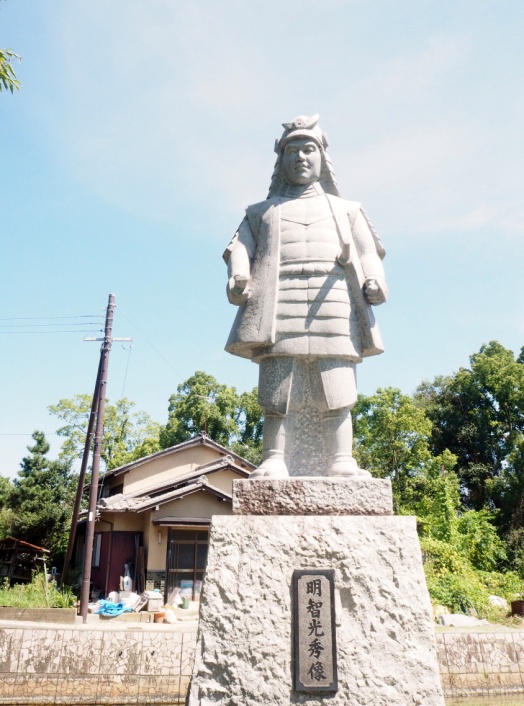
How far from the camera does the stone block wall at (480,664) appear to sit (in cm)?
634

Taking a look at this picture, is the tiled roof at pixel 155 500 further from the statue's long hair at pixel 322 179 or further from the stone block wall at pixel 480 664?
the statue's long hair at pixel 322 179

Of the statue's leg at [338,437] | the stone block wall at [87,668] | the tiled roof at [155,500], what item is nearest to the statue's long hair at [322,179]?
the statue's leg at [338,437]

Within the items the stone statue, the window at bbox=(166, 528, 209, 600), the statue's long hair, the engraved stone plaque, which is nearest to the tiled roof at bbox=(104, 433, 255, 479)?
the window at bbox=(166, 528, 209, 600)

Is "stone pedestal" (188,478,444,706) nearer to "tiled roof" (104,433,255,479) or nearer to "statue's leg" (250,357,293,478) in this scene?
"statue's leg" (250,357,293,478)

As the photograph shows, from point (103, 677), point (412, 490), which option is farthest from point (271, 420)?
point (412, 490)

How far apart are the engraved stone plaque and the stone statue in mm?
649

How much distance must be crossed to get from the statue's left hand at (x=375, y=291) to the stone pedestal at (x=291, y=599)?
1310 mm

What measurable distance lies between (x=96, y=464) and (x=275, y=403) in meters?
11.0

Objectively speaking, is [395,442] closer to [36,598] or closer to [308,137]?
[36,598]

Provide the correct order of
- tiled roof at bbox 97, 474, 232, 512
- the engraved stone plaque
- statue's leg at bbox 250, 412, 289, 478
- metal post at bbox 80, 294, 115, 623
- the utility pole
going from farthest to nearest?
tiled roof at bbox 97, 474, 232, 512
the utility pole
metal post at bbox 80, 294, 115, 623
statue's leg at bbox 250, 412, 289, 478
the engraved stone plaque

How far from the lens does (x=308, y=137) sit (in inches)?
162

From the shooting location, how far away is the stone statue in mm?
3701

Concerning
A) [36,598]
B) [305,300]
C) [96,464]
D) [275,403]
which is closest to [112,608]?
[36,598]

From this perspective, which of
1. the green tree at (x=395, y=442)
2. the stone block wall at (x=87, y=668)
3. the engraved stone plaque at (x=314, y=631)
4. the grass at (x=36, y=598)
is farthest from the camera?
the green tree at (x=395, y=442)
